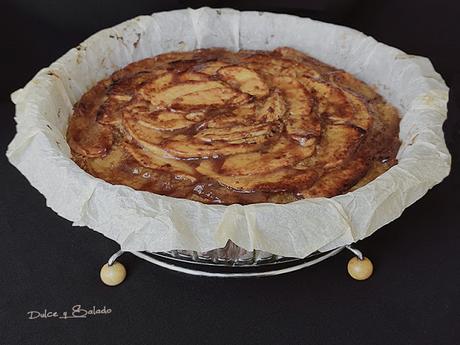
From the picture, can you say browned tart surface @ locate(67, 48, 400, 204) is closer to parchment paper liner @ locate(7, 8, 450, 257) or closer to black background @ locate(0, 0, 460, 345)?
parchment paper liner @ locate(7, 8, 450, 257)

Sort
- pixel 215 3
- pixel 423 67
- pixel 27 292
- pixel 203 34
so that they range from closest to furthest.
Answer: pixel 27 292, pixel 423 67, pixel 203 34, pixel 215 3

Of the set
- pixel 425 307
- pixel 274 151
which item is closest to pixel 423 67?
pixel 274 151

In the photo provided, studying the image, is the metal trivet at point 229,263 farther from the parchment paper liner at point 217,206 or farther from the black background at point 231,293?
the parchment paper liner at point 217,206

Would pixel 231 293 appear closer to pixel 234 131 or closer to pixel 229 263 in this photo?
pixel 229 263

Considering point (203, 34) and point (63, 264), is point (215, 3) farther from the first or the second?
point (63, 264)

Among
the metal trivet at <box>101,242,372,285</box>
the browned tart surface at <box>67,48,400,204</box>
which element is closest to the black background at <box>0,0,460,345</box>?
the metal trivet at <box>101,242,372,285</box>
